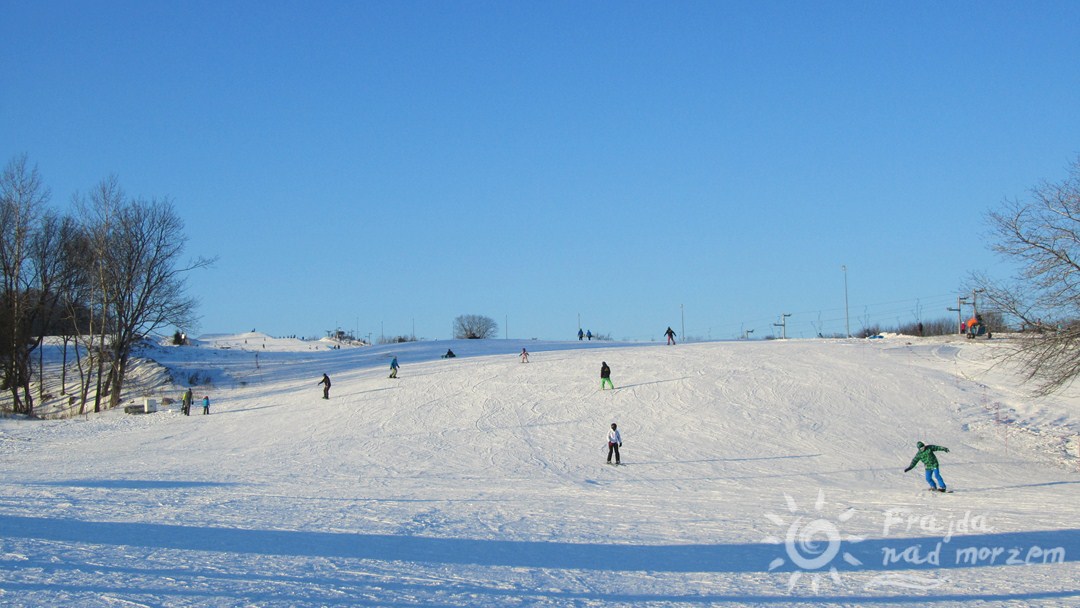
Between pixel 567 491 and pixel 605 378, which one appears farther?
pixel 605 378

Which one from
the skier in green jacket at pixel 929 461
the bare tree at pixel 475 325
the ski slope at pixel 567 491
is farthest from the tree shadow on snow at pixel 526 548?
the bare tree at pixel 475 325

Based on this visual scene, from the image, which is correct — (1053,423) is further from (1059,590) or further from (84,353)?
(84,353)

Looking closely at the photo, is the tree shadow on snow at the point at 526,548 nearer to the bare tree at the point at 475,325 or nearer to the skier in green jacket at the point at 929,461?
the skier in green jacket at the point at 929,461

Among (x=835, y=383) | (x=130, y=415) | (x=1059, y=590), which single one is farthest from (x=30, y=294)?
(x=1059, y=590)

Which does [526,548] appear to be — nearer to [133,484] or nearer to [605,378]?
[133,484]

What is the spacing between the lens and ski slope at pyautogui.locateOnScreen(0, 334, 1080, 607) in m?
10.9

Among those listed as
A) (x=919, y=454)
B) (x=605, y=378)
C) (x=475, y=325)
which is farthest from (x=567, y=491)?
(x=475, y=325)

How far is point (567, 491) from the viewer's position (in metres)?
20.5

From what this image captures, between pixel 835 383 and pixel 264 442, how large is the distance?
85.0 feet

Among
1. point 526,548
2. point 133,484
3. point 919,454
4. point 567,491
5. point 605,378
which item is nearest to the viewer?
point 526,548

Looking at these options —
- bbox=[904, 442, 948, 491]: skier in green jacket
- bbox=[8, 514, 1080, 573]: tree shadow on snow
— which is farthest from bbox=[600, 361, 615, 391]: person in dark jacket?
bbox=[8, 514, 1080, 573]: tree shadow on snow

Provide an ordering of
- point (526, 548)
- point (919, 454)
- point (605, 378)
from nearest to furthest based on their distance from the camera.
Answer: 1. point (526, 548)
2. point (919, 454)
3. point (605, 378)

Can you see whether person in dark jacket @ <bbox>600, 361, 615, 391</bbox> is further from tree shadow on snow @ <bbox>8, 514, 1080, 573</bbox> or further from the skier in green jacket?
tree shadow on snow @ <bbox>8, 514, 1080, 573</bbox>

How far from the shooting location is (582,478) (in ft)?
76.6
